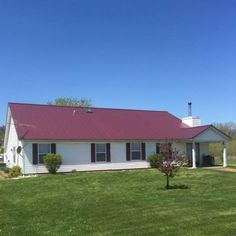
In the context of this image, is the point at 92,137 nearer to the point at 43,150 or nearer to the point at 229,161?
the point at 43,150

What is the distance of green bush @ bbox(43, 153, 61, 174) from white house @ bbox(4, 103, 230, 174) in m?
0.68

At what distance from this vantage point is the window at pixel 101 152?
100ft

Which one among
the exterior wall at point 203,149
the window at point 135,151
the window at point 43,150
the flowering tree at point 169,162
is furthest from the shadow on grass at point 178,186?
the exterior wall at point 203,149

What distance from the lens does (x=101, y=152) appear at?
30.8m

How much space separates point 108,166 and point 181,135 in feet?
23.9

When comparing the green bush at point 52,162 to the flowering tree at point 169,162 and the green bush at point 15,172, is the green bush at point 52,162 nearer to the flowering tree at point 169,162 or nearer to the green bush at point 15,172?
the green bush at point 15,172

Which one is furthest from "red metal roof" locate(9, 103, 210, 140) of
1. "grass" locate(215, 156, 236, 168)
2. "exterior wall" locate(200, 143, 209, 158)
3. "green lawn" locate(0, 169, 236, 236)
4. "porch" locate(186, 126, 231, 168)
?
"green lawn" locate(0, 169, 236, 236)

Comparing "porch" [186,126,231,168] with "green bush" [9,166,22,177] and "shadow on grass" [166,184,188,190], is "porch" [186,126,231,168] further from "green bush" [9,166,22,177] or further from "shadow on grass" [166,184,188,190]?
"green bush" [9,166,22,177]

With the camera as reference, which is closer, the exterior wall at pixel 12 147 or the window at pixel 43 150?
A: the window at pixel 43 150

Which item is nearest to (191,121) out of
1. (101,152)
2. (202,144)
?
(202,144)

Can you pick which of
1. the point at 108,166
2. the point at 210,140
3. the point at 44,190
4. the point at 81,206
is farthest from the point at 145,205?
the point at 210,140

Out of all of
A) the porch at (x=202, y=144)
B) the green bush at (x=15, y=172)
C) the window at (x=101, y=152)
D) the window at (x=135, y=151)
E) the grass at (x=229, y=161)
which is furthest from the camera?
the grass at (x=229, y=161)

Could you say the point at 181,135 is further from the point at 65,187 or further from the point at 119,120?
the point at 65,187

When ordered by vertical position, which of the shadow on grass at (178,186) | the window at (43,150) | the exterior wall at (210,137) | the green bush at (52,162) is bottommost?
the shadow on grass at (178,186)
